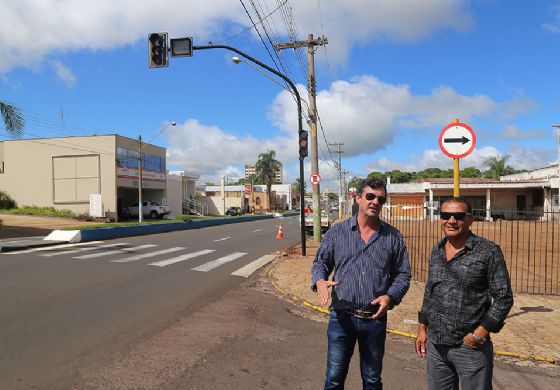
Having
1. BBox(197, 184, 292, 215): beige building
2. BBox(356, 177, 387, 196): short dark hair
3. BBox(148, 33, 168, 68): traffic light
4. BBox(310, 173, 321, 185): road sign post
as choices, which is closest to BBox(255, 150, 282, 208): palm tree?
BBox(197, 184, 292, 215): beige building

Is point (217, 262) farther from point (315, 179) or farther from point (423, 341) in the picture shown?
point (423, 341)

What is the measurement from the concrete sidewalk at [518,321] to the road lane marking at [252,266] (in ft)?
4.61

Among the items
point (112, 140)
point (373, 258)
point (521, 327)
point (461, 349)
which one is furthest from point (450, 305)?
point (112, 140)

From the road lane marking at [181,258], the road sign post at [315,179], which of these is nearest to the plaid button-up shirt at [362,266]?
the road lane marking at [181,258]

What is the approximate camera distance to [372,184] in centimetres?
336

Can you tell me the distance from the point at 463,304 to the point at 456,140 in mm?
3950

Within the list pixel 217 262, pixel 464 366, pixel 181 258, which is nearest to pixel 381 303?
pixel 464 366

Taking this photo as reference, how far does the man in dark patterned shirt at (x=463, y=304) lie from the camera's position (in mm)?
2850

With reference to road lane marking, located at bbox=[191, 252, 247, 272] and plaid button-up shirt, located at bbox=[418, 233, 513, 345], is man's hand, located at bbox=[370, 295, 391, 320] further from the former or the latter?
road lane marking, located at bbox=[191, 252, 247, 272]

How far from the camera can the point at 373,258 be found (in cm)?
328

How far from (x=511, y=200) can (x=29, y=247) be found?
142 ft

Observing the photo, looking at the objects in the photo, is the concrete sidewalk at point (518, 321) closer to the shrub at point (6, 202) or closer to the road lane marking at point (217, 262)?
the road lane marking at point (217, 262)

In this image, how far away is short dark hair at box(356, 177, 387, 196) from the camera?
3334 mm

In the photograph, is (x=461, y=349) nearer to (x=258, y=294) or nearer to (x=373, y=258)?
(x=373, y=258)
